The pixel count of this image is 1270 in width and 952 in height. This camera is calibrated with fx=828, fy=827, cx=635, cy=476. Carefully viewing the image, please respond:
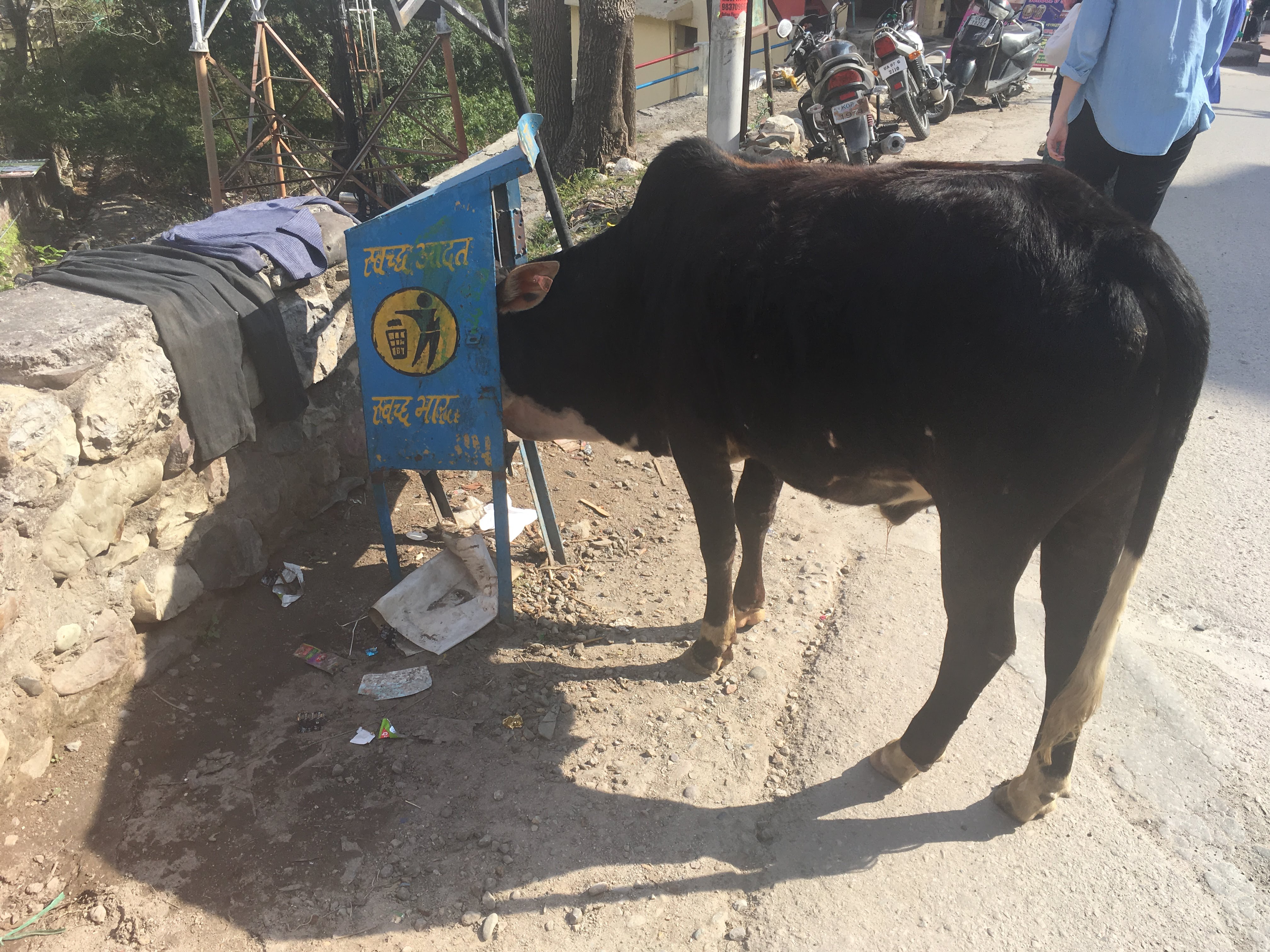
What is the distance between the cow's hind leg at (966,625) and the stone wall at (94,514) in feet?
8.68

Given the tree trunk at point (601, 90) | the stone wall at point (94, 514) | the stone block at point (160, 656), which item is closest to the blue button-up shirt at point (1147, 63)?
the stone wall at point (94, 514)

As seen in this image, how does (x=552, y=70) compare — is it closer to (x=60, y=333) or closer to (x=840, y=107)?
(x=840, y=107)

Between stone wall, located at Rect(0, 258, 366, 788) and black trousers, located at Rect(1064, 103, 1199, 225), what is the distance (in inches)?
165

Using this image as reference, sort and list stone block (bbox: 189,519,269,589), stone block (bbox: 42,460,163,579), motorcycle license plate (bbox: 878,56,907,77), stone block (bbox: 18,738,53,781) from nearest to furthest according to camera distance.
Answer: stone block (bbox: 18,738,53,781), stone block (bbox: 42,460,163,579), stone block (bbox: 189,519,269,589), motorcycle license plate (bbox: 878,56,907,77)

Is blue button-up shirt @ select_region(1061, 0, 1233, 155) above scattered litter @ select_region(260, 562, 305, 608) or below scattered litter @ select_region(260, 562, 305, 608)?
above

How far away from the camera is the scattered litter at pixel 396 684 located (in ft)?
10.2

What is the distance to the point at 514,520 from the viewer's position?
13.5 ft

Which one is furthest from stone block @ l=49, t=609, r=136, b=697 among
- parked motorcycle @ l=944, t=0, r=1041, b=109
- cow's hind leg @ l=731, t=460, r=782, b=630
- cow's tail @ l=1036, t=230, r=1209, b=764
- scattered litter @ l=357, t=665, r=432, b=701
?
parked motorcycle @ l=944, t=0, r=1041, b=109

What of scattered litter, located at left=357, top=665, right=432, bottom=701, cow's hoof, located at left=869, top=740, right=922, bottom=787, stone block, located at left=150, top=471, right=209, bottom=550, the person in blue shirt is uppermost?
the person in blue shirt

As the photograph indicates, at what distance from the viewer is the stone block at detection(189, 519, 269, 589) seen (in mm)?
3303

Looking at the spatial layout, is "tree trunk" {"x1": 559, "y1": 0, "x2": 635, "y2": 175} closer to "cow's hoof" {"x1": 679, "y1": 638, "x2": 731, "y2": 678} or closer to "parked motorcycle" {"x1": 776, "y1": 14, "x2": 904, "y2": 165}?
"parked motorcycle" {"x1": 776, "y1": 14, "x2": 904, "y2": 165}

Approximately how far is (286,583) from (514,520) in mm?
1076

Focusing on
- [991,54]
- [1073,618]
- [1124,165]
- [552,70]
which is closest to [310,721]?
Result: [1073,618]

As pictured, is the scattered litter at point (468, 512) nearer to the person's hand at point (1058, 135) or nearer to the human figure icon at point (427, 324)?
the human figure icon at point (427, 324)
